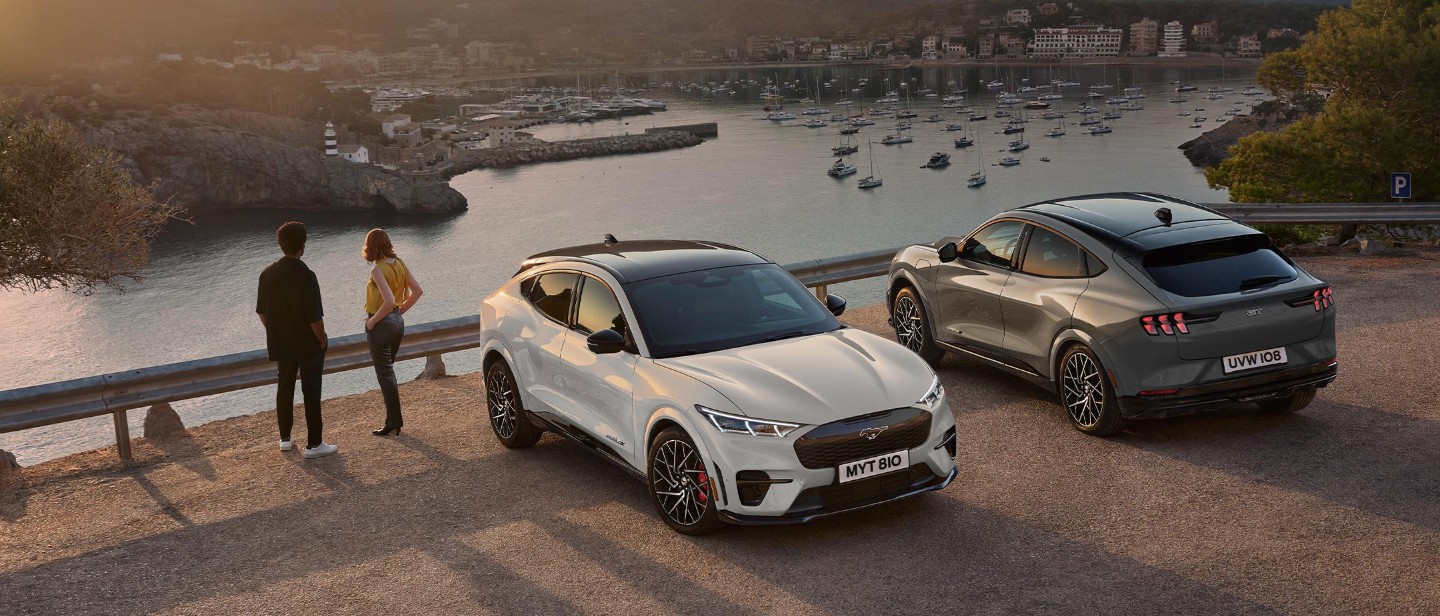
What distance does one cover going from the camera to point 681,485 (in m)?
6.44

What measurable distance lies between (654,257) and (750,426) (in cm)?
201

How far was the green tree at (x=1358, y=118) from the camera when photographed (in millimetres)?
34562

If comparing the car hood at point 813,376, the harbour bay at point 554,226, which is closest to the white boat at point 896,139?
the harbour bay at point 554,226

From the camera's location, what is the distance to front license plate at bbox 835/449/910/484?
6.05 m

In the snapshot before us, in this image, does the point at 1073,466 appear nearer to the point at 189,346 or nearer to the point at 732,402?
the point at 732,402

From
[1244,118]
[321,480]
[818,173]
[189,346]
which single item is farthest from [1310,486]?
[1244,118]

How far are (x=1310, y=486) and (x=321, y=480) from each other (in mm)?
6347

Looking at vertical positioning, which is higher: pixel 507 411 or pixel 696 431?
pixel 696 431

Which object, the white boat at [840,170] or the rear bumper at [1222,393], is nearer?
the rear bumper at [1222,393]

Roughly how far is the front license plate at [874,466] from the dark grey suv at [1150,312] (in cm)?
227

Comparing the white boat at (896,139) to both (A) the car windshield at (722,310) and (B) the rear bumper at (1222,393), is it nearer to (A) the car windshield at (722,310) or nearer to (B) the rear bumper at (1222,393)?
(B) the rear bumper at (1222,393)

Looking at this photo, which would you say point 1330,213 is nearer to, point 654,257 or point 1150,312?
point 1150,312

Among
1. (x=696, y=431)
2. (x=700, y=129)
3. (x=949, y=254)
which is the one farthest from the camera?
(x=700, y=129)

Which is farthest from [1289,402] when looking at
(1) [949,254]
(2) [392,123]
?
(2) [392,123]
